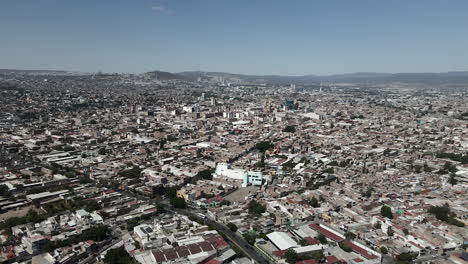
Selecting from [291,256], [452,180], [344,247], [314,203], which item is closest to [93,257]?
[291,256]

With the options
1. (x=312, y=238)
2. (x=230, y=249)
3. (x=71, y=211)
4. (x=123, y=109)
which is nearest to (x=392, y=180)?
(x=312, y=238)

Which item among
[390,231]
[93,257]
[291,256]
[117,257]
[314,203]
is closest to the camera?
[117,257]

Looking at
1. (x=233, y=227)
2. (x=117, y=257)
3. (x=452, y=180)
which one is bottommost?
(x=233, y=227)

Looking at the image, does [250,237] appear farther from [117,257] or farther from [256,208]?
[117,257]

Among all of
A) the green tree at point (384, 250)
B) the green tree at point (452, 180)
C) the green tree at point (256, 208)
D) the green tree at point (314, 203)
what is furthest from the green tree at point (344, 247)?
the green tree at point (452, 180)

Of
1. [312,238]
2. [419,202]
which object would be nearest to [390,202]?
[419,202]

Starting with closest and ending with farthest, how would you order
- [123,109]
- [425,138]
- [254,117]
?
1. [425,138]
2. [254,117]
3. [123,109]

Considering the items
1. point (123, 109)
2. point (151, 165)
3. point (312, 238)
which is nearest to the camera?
point (312, 238)

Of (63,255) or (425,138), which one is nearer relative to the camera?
(63,255)

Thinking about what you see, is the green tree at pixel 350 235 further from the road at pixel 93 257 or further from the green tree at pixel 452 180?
the green tree at pixel 452 180

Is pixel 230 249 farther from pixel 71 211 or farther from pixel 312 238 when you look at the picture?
pixel 71 211

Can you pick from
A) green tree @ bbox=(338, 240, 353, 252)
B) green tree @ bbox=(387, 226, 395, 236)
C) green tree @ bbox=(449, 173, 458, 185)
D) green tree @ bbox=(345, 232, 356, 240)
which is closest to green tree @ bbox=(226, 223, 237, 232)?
green tree @ bbox=(338, 240, 353, 252)
